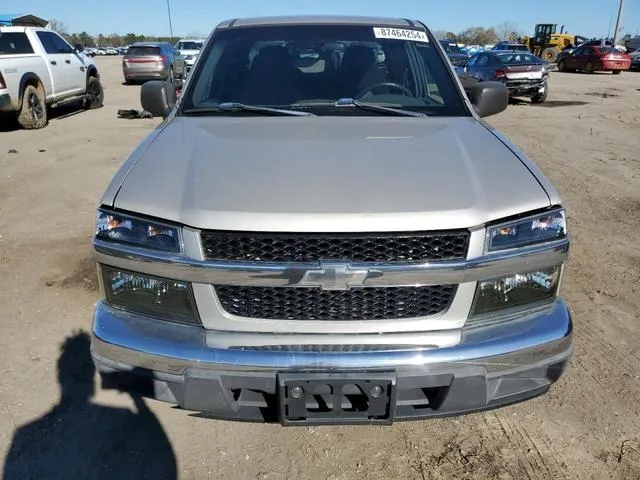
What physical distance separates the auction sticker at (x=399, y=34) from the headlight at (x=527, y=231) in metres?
1.93

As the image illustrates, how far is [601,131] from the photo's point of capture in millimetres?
10977

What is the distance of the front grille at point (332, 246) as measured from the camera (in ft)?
6.41

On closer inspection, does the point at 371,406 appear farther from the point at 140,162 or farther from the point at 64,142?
the point at 64,142

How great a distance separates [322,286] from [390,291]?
28 centimetres

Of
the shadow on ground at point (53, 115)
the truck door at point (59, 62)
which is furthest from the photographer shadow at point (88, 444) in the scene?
the truck door at point (59, 62)

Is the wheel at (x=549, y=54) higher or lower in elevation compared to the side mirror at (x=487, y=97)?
lower

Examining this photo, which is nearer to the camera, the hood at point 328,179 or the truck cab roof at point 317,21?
the hood at point 328,179

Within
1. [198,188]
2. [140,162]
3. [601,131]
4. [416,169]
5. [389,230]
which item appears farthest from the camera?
[601,131]

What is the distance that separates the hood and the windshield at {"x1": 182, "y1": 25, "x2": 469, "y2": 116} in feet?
1.47

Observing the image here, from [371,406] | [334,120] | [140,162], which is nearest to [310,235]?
[371,406]

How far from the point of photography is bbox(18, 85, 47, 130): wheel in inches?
410

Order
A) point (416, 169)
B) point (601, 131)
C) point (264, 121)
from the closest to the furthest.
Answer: point (416, 169) < point (264, 121) < point (601, 131)

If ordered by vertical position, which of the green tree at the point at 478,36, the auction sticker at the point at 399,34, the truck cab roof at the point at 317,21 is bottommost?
the green tree at the point at 478,36

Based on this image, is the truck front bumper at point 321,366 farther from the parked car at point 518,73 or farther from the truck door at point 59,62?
the parked car at point 518,73
